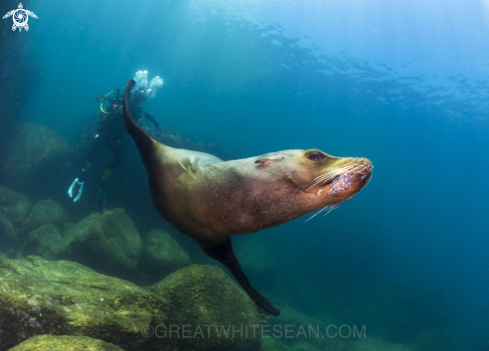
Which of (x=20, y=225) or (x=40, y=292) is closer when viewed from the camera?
(x=40, y=292)

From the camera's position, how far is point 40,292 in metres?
3.04

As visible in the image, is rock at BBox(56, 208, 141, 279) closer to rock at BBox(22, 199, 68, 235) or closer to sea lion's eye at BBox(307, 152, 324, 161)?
rock at BBox(22, 199, 68, 235)

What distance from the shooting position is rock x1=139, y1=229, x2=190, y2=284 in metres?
8.40

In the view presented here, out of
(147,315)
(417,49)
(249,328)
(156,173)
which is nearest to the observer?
(156,173)

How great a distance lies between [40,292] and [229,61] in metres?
68.2

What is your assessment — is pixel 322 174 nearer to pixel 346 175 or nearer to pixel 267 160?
pixel 346 175

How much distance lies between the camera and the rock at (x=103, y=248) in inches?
275

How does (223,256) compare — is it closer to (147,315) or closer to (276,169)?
(276,169)

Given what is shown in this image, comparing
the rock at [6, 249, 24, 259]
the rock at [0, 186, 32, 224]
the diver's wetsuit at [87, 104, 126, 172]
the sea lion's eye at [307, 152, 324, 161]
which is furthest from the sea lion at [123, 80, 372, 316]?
the rock at [0, 186, 32, 224]

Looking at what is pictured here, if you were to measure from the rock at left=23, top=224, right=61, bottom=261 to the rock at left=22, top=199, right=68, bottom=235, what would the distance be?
1.09m

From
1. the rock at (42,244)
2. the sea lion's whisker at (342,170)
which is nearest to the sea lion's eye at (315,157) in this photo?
the sea lion's whisker at (342,170)

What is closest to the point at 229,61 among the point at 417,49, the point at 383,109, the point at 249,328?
the point at 383,109

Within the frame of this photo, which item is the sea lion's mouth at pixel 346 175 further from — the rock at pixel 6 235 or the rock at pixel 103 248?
the rock at pixel 6 235

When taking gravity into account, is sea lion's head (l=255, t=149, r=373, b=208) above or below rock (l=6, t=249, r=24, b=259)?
above
